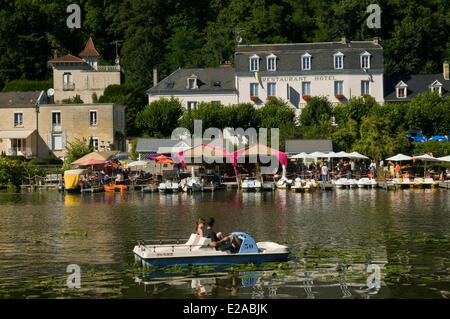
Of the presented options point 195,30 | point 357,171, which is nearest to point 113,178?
point 357,171

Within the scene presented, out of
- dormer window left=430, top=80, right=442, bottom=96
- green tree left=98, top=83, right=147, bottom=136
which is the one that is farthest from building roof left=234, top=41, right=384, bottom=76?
green tree left=98, top=83, right=147, bottom=136

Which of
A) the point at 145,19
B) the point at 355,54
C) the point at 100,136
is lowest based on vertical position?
the point at 100,136

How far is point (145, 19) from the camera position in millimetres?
119188

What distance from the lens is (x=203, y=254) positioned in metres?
26.1

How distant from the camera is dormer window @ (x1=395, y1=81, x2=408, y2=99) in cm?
9106

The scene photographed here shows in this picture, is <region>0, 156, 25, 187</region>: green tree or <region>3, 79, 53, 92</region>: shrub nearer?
<region>0, 156, 25, 187</region>: green tree

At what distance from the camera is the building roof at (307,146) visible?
7600 centimetres

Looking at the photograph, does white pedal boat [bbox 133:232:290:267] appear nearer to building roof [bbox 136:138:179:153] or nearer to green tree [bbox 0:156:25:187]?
green tree [bbox 0:156:25:187]

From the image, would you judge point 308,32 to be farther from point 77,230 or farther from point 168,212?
point 77,230

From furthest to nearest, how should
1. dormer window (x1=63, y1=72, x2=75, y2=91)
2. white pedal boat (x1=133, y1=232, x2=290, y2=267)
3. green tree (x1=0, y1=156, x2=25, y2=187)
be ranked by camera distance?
dormer window (x1=63, y1=72, x2=75, y2=91)
green tree (x1=0, y1=156, x2=25, y2=187)
white pedal boat (x1=133, y1=232, x2=290, y2=267)

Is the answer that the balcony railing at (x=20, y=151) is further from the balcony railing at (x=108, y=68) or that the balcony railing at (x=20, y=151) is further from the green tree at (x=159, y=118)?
the balcony railing at (x=108, y=68)
